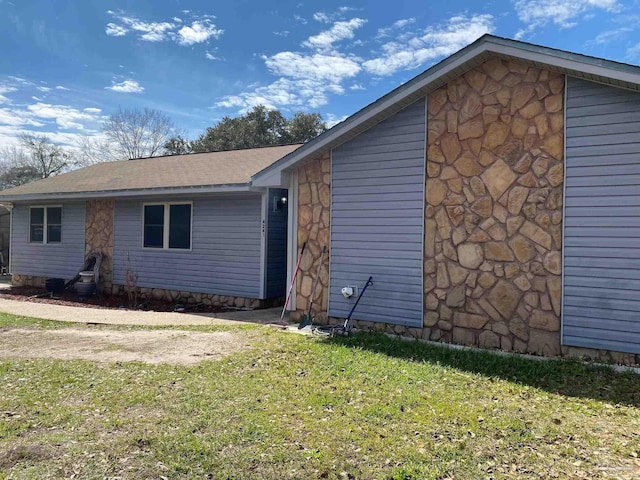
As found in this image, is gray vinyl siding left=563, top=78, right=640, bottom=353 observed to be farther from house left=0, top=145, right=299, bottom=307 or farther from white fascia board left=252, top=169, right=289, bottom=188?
house left=0, top=145, right=299, bottom=307

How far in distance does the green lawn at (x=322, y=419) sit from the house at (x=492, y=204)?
0.78m

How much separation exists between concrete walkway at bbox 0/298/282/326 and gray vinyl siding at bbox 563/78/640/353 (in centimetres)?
Answer: 501

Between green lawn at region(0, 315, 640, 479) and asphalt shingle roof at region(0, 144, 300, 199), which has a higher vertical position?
asphalt shingle roof at region(0, 144, 300, 199)

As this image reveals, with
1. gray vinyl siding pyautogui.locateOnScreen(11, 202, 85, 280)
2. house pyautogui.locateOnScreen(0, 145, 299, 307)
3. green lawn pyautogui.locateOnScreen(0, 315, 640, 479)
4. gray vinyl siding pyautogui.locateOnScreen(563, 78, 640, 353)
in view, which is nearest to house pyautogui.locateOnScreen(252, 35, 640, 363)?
gray vinyl siding pyautogui.locateOnScreen(563, 78, 640, 353)

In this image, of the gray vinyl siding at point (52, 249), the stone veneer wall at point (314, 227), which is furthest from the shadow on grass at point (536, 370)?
the gray vinyl siding at point (52, 249)

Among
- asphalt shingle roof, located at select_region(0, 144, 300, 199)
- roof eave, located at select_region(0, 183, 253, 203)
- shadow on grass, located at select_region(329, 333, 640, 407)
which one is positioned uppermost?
asphalt shingle roof, located at select_region(0, 144, 300, 199)

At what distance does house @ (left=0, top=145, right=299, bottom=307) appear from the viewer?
1012cm

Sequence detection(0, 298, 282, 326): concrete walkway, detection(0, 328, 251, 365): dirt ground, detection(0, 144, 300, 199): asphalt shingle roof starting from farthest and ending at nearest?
detection(0, 144, 300, 199): asphalt shingle roof
detection(0, 298, 282, 326): concrete walkway
detection(0, 328, 251, 365): dirt ground

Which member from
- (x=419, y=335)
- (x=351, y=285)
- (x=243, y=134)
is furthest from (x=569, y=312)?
(x=243, y=134)

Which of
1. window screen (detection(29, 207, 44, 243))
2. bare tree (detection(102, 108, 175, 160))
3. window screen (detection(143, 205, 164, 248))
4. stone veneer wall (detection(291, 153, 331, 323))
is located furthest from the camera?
→ bare tree (detection(102, 108, 175, 160))

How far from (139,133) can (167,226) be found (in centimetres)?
2880

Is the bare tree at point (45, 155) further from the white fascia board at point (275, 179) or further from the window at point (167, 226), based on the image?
the white fascia board at point (275, 179)

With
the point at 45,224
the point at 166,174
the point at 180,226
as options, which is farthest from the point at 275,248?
the point at 45,224

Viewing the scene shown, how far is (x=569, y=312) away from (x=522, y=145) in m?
2.19
